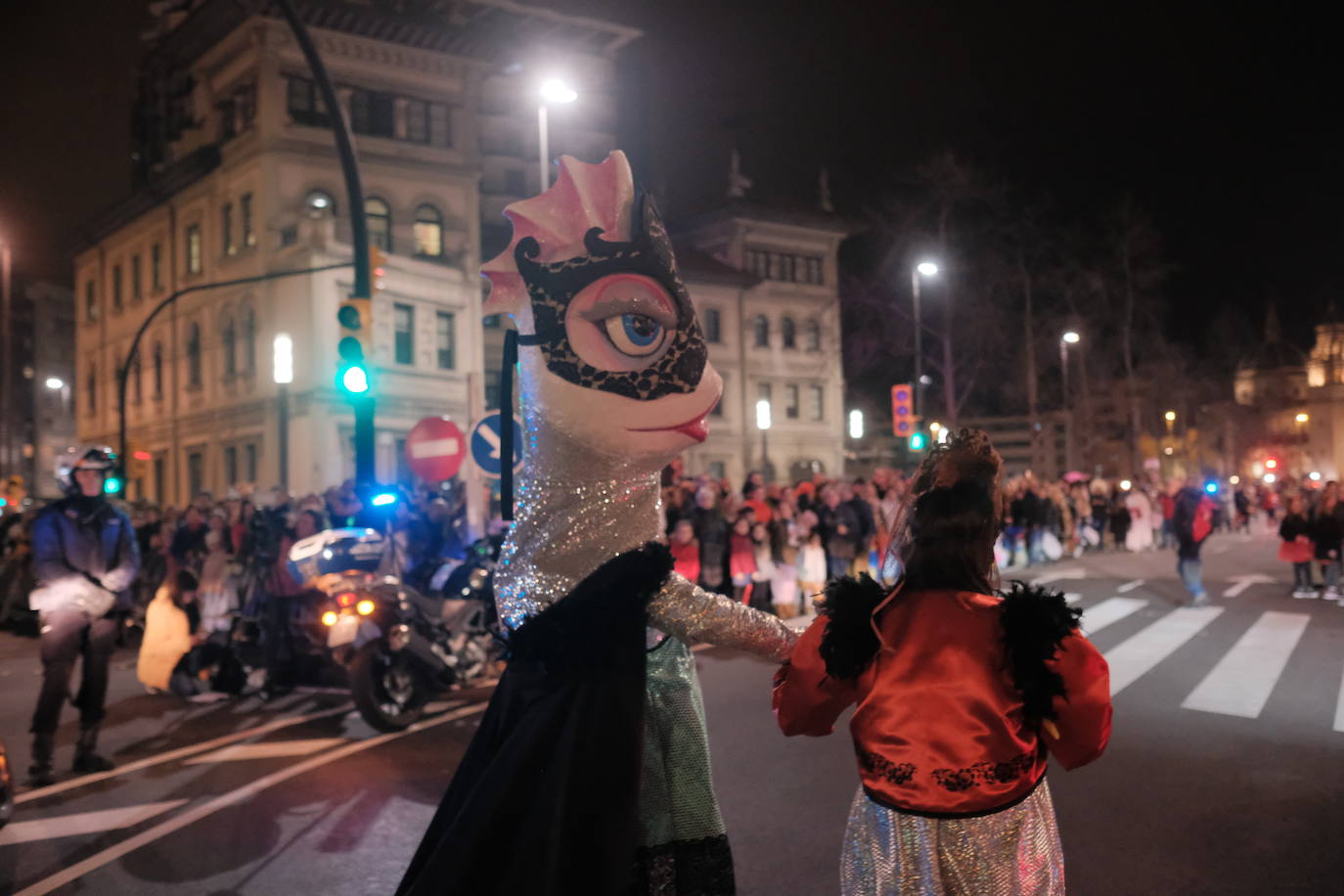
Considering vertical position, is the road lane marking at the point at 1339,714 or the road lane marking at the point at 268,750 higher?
the road lane marking at the point at 268,750

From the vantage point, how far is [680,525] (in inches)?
531

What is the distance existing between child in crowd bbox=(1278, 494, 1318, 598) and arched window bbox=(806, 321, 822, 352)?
118 ft

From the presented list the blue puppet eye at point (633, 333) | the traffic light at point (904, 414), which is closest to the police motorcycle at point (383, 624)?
the blue puppet eye at point (633, 333)

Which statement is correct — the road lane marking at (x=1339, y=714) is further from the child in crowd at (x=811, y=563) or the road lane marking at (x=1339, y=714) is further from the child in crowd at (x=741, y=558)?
the child in crowd at (x=811, y=563)

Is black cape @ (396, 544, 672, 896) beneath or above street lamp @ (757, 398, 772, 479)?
beneath

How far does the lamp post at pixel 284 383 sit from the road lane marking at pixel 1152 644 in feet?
83.7

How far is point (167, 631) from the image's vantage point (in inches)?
397

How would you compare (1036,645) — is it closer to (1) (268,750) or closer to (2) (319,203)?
(1) (268,750)

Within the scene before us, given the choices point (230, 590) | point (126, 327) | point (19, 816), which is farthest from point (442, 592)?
point (126, 327)

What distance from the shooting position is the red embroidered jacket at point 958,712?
8.72 ft

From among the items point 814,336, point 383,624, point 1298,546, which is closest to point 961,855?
point 383,624

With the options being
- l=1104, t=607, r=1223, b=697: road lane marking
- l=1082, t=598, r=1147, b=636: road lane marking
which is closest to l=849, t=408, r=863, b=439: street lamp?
l=1082, t=598, r=1147, b=636: road lane marking

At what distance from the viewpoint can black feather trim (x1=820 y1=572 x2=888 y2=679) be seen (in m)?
2.72

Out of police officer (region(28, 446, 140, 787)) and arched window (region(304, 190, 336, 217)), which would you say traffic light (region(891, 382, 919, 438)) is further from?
police officer (region(28, 446, 140, 787))
